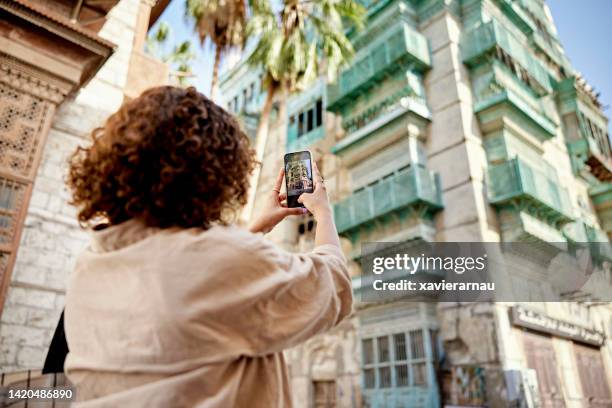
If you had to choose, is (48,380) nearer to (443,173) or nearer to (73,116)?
(73,116)

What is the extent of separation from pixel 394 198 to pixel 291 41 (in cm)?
541

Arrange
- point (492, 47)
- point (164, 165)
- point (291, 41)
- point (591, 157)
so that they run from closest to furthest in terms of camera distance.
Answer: point (164, 165) < point (291, 41) < point (492, 47) < point (591, 157)

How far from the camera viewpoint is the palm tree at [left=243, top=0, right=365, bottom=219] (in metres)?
11.5

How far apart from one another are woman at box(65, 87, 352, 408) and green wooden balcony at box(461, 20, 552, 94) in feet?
46.0

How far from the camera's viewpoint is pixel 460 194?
11.9 m

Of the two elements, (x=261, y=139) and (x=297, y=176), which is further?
(x=261, y=139)

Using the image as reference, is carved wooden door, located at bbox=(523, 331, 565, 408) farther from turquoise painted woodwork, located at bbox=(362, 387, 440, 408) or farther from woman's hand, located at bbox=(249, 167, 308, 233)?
woman's hand, located at bbox=(249, 167, 308, 233)

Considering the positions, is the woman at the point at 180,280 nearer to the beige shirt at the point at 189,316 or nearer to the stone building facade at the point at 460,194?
the beige shirt at the point at 189,316

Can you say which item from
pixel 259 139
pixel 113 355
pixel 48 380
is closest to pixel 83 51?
pixel 48 380

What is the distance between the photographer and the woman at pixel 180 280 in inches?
33.8

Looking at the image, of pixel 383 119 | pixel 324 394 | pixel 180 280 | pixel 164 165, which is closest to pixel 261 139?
pixel 383 119

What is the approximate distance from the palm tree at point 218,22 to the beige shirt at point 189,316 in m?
10.4

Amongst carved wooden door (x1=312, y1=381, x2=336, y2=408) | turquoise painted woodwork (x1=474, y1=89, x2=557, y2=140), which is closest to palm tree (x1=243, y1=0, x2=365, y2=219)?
turquoise painted woodwork (x1=474, y1=89, x2=557, y2=140)

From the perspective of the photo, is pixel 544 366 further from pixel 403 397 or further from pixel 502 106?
pixel 502 106
